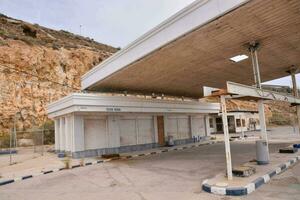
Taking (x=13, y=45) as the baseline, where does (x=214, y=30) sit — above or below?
below

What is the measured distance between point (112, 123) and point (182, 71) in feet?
21.4

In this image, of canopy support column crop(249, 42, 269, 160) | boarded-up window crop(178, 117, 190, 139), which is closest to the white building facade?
boarded-up window crop(178, 117, 190, 139)

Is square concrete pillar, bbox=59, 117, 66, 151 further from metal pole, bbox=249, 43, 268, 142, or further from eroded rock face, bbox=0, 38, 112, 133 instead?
eroded rock face, bbox=0, 38, 112, 133

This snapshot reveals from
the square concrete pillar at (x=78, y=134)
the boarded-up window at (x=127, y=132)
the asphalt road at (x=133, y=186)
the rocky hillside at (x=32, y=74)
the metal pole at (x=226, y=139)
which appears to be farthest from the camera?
the rocky hillside at (x=32, y=74)

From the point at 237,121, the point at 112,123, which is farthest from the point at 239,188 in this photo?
the point at 237,121

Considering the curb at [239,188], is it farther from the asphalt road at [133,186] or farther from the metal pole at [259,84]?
the metal pole at [259,84]

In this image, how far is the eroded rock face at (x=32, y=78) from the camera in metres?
30.5

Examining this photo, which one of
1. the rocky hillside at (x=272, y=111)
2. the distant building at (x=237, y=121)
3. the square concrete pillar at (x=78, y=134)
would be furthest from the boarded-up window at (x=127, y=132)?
the rocky hillside at (x=272, y=111)

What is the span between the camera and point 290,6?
8.54 meters

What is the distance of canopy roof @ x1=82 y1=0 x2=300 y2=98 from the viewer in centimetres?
902

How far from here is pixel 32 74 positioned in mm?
33594

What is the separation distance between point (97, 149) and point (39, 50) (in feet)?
81.0

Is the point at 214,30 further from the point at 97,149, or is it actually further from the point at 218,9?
the point at 97,149

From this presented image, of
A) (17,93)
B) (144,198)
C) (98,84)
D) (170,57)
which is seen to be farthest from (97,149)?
(17,93)
